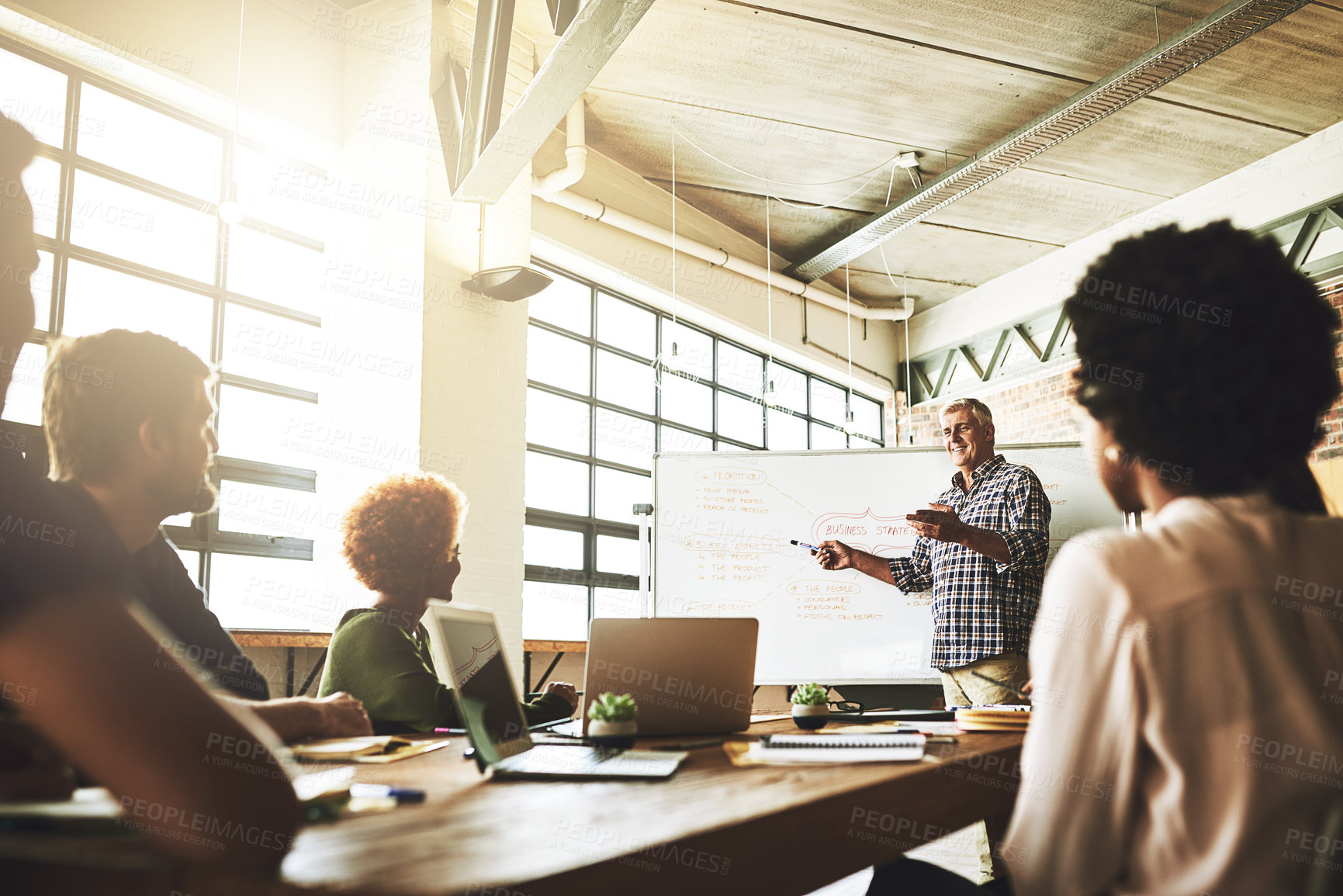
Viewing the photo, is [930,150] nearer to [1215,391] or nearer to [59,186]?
[59,186]

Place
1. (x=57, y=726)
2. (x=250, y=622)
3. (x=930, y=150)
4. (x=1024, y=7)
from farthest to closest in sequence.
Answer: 1. (x=930, y=150)
2. (x=1024, y=7)
3. (x=250, y=622)
4. (x=57, y=726)

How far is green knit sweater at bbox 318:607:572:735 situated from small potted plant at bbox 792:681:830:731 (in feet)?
2.40

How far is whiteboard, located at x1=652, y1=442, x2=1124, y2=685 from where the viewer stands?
4.28 m

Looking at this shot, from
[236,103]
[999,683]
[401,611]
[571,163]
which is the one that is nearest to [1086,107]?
[571,163]

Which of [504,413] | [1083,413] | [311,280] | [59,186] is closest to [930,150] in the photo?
[504,413]

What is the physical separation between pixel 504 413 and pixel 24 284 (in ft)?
11.8

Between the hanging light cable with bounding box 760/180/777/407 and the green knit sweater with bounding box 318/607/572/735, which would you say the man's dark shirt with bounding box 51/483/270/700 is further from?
the hanging light cable with bounding box 760/180/777/407

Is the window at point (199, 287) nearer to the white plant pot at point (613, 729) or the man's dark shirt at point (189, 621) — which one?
the man's dark shirt at point (189, 621)

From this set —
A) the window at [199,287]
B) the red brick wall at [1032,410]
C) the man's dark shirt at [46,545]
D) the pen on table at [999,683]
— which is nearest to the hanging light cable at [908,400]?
the red brick wall at [1032,410]

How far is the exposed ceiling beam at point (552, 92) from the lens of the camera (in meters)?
3.09

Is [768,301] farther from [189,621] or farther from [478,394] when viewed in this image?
[189,621]

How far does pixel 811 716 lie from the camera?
1.89 meters

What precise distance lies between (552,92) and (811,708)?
101 inches

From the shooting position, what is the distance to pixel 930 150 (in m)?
6.00
